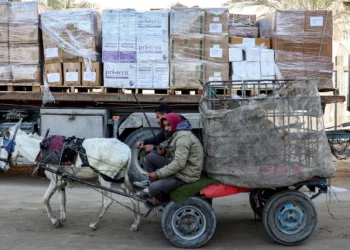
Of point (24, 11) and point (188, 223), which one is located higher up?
point (24, 11)

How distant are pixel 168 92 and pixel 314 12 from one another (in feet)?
10.9

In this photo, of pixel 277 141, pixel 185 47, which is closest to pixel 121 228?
pixel 277 141

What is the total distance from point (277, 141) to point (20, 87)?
20.9ft

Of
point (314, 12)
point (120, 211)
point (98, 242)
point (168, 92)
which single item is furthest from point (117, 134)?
point (314, 12)

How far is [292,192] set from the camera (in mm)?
5715

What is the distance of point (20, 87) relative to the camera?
9.84m

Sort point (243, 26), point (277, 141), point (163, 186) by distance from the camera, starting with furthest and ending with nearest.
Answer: point (243, 26)
point (163, 186)
point (277, 141)

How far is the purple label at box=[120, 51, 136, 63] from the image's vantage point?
909 cm

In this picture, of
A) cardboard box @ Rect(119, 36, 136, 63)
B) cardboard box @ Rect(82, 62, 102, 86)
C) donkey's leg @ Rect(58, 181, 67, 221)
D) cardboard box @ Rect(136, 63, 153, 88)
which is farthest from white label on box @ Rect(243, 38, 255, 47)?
donkey's leg @ Rect(58, 181, 67, 221)

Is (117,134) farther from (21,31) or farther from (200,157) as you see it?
(200,157)

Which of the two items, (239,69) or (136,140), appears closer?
(239,69)

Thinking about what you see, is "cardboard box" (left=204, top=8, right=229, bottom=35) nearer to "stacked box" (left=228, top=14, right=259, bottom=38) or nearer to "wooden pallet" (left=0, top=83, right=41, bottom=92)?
"stacked box" (left=228, top=14, right=259, bottom=38)

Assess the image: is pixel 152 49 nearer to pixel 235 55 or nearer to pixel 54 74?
pixel 235 55

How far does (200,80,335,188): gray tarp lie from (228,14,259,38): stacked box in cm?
445
